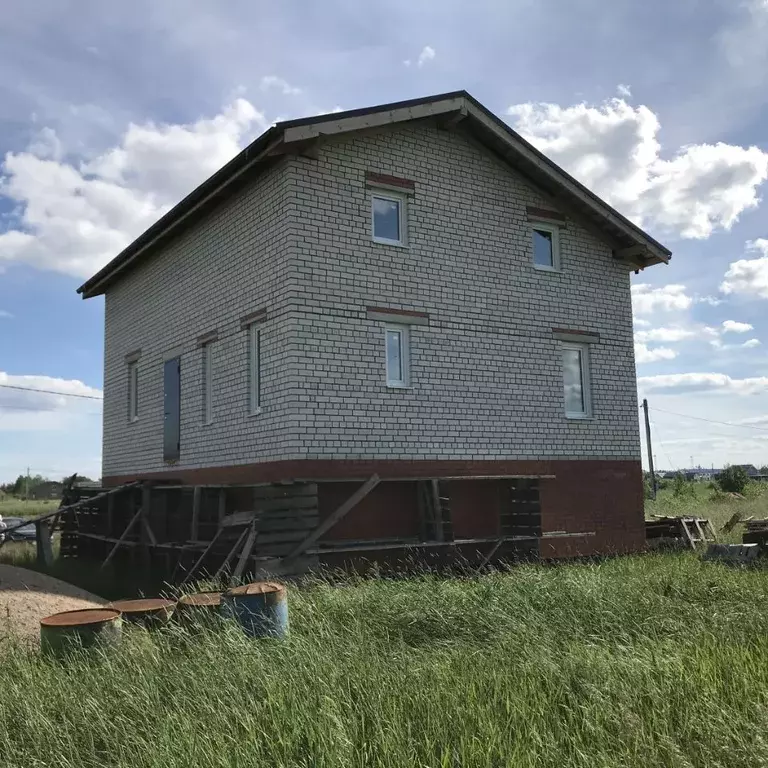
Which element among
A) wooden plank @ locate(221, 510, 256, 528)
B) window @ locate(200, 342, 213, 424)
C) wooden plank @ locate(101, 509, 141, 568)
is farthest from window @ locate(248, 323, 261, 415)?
wooden plank @ locate(101, 509, 141, 568)

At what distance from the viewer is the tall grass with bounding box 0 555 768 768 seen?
183 inches

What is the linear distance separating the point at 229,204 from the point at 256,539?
680 centimetres

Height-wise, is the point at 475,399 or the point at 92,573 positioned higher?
the point at 475,399

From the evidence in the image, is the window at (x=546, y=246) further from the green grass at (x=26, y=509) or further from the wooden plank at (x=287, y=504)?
the green grass at (x=26, y=509)

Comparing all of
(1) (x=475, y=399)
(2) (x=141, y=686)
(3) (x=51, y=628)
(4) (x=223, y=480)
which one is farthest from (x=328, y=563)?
(2) (x=141, y=686)

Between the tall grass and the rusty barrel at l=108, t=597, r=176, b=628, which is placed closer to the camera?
the tall grass

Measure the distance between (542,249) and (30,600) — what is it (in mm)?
11982

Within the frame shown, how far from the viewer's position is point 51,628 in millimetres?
7211

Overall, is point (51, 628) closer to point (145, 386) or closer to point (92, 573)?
point (92, 573)

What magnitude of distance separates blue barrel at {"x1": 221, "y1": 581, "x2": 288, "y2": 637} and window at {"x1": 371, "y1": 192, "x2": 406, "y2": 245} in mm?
8255

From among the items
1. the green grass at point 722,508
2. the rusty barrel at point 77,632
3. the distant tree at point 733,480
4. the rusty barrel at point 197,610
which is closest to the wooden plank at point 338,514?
the rusty barrel at point 197,610

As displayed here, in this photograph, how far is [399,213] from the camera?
1504cm

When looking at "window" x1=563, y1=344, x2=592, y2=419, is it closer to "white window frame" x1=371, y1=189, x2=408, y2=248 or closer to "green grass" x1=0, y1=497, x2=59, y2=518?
"white window frame" x1=371, y1=189, x2=408, y2=248

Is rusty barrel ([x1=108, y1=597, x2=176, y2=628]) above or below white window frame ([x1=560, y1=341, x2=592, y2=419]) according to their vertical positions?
below
